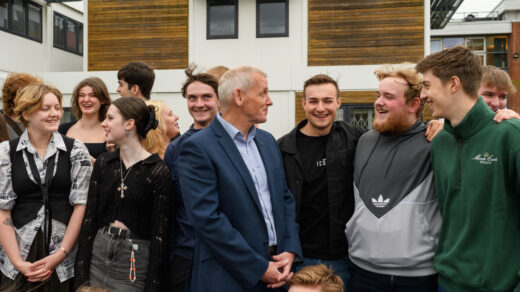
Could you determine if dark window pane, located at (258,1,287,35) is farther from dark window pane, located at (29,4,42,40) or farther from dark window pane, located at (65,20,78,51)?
dark window pane, located at (65,20,78,51)

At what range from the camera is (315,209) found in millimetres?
3473

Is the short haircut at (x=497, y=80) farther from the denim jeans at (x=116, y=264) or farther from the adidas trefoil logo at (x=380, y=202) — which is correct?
the denim jeans at (x=116, y=264)

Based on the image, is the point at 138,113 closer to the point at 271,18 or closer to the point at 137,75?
the point at 137,75

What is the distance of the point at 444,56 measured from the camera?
2.75m

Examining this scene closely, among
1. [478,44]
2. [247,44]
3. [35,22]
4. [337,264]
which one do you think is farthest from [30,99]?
[478,44]

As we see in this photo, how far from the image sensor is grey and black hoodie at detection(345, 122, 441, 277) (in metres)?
2.94

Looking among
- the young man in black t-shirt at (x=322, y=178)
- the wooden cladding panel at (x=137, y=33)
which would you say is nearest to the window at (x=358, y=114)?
the wooden cladding panel at (x=137, y=33)

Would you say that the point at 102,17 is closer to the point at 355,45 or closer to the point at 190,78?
the point at 355,45

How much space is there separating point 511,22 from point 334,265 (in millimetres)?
29732

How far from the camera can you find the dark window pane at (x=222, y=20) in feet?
49.2

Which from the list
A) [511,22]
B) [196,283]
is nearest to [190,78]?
[196,283]

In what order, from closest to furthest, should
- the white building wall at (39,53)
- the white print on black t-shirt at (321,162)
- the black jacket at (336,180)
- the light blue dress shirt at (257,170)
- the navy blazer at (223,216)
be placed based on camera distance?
the navy blazer at (223,216) < the light blue dress shirt at (257,170) < the black jacket at (336,180) < the white print on black t-shirt at (321,162) < the white building wall at (39,53)

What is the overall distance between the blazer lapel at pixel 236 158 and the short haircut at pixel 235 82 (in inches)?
8.8

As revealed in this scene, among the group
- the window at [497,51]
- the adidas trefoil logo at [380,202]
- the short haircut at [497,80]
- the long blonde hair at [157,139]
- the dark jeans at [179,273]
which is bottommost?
the dark jeans at [179,273]
